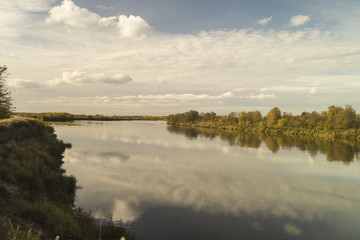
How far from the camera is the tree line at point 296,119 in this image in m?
81.3

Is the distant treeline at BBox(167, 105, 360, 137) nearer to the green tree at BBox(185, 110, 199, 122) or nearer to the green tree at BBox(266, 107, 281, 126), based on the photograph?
the green tree at BBox(266, 107, 281, 126)

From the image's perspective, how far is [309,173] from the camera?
957 inches

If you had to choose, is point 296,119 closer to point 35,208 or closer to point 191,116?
point 191,116

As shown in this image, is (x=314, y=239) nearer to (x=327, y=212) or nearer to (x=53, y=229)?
(x=327, y=212)

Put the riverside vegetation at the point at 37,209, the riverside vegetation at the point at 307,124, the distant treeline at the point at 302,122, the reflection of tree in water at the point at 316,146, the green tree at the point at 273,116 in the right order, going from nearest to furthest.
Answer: the riverside vegetation at the point at 37,209, the reflection of tree in water at the point at 316,146, the riverside vegetation at the point at 307,124, the distant treeline at the point at 302,122, the green tree at the point at 273,116

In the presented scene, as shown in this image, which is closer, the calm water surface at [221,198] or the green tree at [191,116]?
the calm water surface at [221,198]

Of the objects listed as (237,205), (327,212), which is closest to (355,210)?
(327,212)

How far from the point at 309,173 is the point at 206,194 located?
45.4 ft

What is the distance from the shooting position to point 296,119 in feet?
345

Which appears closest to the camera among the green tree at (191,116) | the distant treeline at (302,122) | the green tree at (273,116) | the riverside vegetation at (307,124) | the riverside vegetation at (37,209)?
the riverside vegetation at (37,209)

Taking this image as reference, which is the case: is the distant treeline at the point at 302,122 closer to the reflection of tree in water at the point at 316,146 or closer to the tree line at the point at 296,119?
the tree line at the point at 296,119

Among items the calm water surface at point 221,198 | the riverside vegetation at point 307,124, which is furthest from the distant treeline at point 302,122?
the calm water surface at point 221,198

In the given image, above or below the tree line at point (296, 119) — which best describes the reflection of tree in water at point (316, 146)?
below

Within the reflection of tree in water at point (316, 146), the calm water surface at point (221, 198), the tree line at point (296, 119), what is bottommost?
the calm water surface at point (221, 198)
